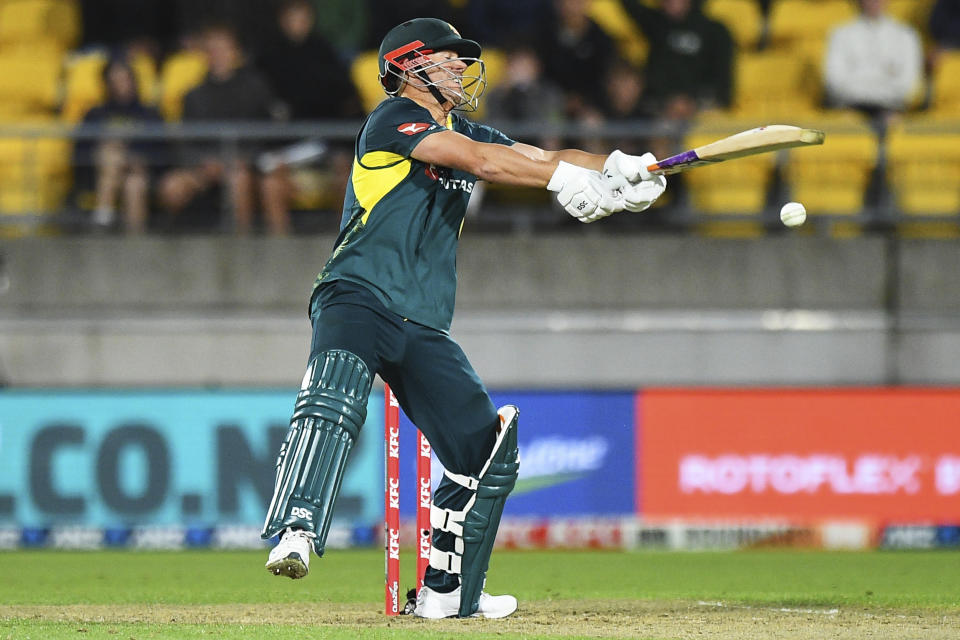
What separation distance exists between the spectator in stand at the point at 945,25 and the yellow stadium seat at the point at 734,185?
2.25 metres

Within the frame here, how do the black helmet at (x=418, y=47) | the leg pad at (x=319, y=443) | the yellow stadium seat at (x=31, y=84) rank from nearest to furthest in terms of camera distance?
1. the leg pad at (x=319, y=443)
2. the black helmet at (x=418, y=47)
3. the yellow stadium seat at (x=31, y=84)

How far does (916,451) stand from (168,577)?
207 inches

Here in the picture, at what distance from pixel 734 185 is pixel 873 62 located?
5.33 feet

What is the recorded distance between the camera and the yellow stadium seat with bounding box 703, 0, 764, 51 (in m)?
13.7

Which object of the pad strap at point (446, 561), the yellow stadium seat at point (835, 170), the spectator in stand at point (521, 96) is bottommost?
the pad strap at point (446, 561)

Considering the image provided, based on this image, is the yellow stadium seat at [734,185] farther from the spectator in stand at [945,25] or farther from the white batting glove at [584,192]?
the white batting glove at [584,192]

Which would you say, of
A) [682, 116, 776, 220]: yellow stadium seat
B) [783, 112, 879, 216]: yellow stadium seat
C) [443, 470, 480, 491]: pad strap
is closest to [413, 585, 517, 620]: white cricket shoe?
[443, 470, 480, 491]: pad strap

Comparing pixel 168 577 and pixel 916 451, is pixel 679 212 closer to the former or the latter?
pixel 916 451

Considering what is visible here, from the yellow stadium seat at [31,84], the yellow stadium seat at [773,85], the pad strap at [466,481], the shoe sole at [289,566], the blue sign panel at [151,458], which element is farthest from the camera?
the yellow stadium seat at [31,84]

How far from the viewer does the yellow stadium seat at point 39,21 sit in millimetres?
13766

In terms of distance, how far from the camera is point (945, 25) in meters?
13.4

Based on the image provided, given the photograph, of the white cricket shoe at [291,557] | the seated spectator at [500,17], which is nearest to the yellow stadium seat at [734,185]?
the seated spectator at [500,17]

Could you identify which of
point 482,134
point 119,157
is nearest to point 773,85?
point 119,157

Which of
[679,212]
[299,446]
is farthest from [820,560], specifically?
[299,446]
